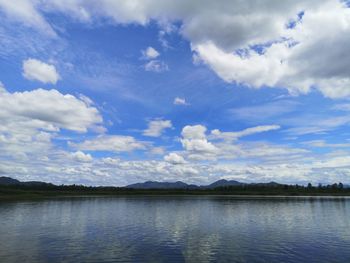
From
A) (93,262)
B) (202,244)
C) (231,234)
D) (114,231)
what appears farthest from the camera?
(114,231)

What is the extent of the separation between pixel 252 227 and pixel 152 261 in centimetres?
3559

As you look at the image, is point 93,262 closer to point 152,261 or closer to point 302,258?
point 152,261

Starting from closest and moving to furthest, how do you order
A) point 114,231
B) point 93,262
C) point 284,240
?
point 93,262
point 284,240
point 114,231

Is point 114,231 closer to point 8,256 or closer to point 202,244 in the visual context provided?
point 202,244

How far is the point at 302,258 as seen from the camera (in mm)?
41906

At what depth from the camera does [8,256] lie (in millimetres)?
41219

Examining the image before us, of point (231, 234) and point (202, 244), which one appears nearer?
point (202, 244)

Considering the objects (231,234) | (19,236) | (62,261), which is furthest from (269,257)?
(19,236)

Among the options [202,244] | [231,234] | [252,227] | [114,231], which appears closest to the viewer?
[202,244]

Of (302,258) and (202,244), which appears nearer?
(302,258)

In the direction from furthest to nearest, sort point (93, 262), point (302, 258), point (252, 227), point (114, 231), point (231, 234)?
1. point (252, 227)
2. point (114, 231)
3. point (231, 234)
4. point (302, 258)
5. point (93, 262)

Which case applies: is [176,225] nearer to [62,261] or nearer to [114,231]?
[114,231]

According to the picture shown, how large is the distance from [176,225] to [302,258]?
36.1 m

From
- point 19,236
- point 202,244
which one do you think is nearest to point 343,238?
point 202,244
